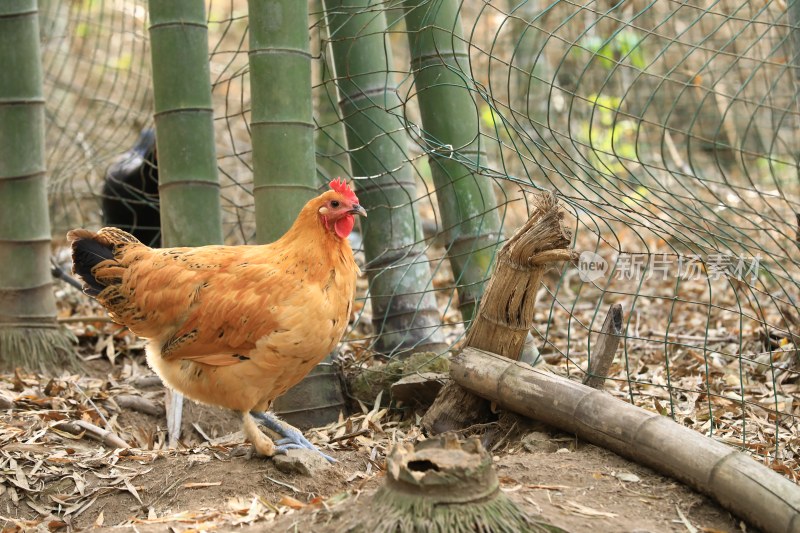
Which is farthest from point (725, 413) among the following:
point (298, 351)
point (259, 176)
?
point (259, 176)

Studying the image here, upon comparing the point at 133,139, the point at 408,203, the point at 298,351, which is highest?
the point at 133,139

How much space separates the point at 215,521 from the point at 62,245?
4.74m

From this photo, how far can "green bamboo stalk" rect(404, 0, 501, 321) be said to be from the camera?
3.96m

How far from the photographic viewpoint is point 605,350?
3402 mm

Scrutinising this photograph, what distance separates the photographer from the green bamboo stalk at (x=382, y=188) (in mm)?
4078

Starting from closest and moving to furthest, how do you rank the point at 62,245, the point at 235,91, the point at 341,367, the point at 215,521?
the point at 215,521 < the point at 341,367 < the point at 62,245 < the point at 235,91

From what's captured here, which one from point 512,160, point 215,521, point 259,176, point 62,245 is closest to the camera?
point 215,521

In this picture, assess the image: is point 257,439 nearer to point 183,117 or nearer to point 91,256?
point 91,256

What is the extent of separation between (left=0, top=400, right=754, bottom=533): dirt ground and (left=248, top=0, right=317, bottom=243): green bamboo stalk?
1068 mm

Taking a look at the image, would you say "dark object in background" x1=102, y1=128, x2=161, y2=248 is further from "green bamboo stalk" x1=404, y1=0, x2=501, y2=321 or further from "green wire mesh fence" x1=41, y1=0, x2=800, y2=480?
"green bamboo stalk" x1=404, y1=0, x2=501, y2=321

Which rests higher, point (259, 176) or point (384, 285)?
point (259, 176)

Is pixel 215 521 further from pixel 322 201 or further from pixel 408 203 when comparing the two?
pixel 408 203

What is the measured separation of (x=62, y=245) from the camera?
6719 mm

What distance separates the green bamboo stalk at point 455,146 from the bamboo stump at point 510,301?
59cm
